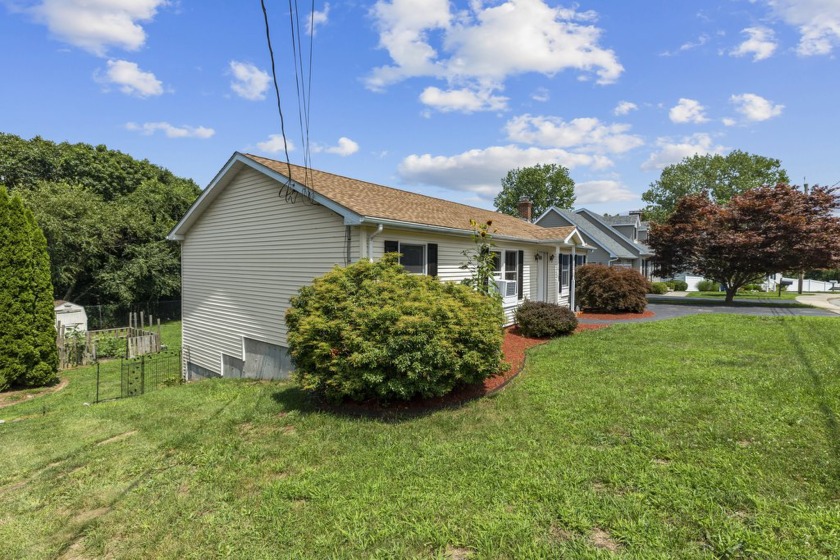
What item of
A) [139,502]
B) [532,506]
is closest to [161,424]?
[139,502]

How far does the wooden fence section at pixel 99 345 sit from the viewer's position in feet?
47.9

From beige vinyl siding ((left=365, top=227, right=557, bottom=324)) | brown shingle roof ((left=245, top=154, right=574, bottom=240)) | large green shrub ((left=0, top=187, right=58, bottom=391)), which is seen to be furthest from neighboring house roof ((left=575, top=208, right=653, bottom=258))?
large green shrub ((left=0, top=187, right=58, bottom=391))

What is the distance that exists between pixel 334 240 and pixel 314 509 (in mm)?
5851

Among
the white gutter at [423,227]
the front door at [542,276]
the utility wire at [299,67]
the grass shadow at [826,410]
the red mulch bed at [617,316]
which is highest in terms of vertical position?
the utility wire at [299,67]

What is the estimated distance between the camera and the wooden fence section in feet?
47.9

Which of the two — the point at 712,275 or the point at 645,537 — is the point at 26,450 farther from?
the point at 712,275

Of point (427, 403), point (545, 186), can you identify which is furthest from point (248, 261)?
point (545, 186)

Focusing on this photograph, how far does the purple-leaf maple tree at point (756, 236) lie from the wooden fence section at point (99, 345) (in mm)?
25766

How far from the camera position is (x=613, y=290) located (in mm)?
16609

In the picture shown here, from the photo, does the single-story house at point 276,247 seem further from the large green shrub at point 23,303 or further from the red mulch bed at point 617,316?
the red mulch bed at point 617,316

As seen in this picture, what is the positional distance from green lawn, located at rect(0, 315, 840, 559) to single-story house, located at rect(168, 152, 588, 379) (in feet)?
11.1

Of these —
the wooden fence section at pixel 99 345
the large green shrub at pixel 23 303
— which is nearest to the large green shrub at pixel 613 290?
the wooden fence section at pixel 99 345

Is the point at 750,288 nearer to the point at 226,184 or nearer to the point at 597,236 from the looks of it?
the point at 597,236

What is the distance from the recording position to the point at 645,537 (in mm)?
2984
